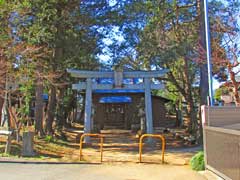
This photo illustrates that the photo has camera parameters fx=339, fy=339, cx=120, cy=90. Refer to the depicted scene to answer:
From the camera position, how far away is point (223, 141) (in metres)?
7.54

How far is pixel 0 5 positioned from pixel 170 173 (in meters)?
9.30

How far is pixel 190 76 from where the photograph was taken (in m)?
25.2

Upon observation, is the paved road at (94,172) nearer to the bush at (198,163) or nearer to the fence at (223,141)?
the bush at (198,163)

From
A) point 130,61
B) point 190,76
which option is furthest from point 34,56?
point 190,76

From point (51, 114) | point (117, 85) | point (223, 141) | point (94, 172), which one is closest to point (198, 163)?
point (223, 141)

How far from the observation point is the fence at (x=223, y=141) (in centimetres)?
671

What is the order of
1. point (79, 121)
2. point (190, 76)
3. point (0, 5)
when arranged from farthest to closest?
point (79, 121), point (190, 76), point (0, 5)

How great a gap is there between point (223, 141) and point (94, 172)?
392 cm

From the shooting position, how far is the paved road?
8875mm

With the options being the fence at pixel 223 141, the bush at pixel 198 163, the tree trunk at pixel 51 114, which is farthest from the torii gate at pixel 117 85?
the fence at pixel 223 141

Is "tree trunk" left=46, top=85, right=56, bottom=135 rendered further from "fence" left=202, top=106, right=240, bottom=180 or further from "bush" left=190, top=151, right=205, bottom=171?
"fence" left=202, top=106, right=240, bottom=180

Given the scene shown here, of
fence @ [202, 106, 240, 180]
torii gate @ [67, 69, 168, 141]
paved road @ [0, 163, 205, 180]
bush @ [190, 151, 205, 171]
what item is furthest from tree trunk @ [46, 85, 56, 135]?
fence @ [202, 106, 240, 180]

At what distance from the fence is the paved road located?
728mm

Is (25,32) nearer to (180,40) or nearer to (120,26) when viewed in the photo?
(120,26)
